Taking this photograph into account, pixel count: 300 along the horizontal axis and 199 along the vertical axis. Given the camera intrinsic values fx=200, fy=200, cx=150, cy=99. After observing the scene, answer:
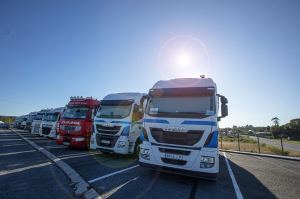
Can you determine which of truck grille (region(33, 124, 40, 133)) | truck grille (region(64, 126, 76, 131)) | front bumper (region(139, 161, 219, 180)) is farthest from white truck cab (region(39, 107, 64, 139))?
front bumper (region(139, 161, 219, 180))

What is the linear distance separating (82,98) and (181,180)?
8.22 meters

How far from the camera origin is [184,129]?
546cm

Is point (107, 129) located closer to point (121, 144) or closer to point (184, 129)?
point (121, 144)

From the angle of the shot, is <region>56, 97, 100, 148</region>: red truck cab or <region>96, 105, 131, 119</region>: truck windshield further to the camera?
<region>56, 97, 100, 148</region>: red truck cab

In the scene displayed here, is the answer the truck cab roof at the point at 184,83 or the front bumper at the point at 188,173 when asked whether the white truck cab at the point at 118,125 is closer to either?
the truck cab roof at the point at 184,83

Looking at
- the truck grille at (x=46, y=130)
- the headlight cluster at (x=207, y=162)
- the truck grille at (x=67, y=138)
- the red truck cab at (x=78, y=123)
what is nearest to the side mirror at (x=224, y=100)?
the headlight cluster at (x=207, y=162)

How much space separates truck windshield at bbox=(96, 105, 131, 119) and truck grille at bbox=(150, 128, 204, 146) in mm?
3197

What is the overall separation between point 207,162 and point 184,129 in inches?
39.9

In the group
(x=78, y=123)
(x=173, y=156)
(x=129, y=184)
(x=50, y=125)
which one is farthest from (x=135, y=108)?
(x=50, y=125)

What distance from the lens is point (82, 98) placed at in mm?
12008

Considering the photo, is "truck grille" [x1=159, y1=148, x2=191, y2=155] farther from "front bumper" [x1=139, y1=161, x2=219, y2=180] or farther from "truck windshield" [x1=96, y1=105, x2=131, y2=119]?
"truck windshield" [x1=96, y1=105, x2=131, y2=119]

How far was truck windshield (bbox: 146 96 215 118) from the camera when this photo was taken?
5.66 m

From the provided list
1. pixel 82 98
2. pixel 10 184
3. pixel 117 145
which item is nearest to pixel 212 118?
pixel 117 145

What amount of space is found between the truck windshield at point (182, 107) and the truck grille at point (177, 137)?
0.49 m
